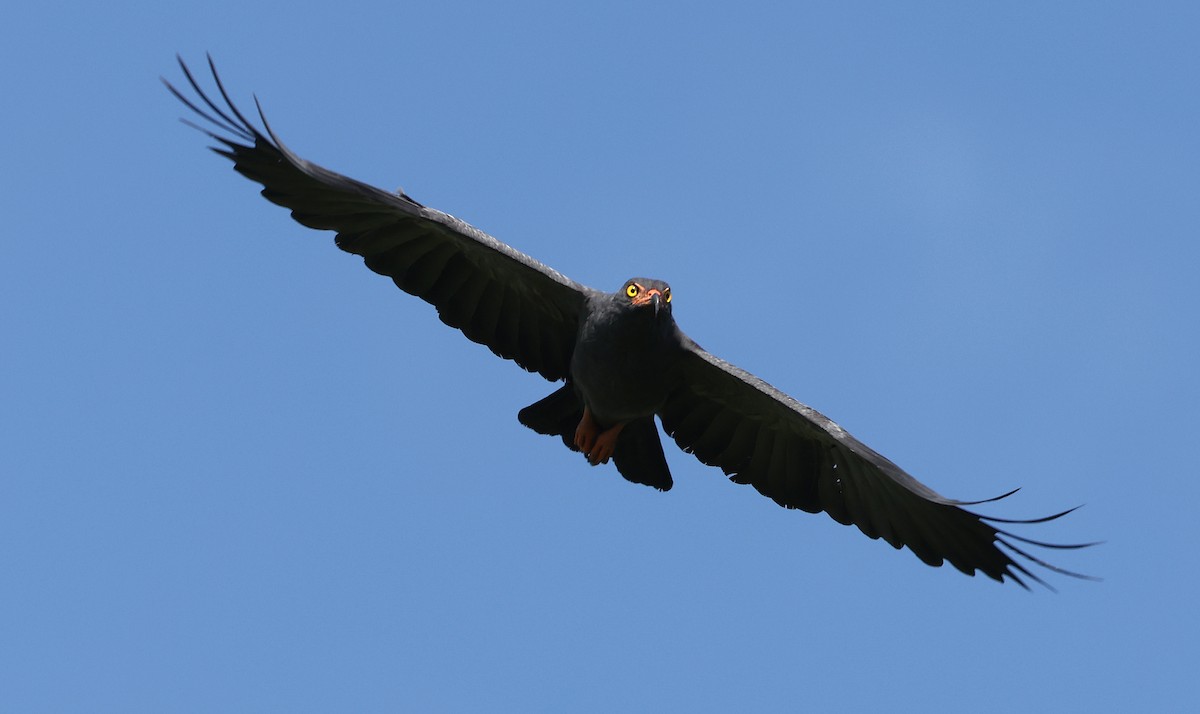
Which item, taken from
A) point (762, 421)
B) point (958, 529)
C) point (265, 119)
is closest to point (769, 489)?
point (762, 421)

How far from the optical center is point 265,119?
15.6 metres

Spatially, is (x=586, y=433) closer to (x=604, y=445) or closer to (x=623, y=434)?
(x=604, y=445)

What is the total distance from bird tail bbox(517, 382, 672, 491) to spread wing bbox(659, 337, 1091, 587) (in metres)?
0.27

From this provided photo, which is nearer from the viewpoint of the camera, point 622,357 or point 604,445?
point 622,357

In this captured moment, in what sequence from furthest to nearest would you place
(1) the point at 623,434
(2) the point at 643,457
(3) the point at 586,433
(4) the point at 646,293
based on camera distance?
(2) the point at 643,457 → (1) the point at 623,434 → (3) the point at 586,433 → (4) the point at 646,293

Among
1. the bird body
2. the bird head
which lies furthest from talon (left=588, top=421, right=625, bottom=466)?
the bird head

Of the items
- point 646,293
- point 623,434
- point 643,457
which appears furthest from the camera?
point 643,457

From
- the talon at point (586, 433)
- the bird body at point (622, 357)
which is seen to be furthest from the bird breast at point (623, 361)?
the talon at point (586, 433)

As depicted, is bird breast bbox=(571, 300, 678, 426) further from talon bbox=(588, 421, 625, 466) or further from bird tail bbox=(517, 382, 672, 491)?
bird tail bbox=(517, 382, 672, 491)

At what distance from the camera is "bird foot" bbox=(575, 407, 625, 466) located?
1747 centimetres

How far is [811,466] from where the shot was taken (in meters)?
17.7

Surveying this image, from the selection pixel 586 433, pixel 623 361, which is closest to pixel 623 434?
pixel 586 433

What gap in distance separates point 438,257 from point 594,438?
1.99 meters

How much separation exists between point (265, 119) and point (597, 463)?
4104 millimetres
